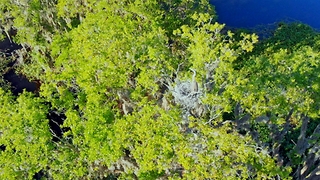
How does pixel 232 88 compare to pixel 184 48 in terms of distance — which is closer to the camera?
pixel 232 88

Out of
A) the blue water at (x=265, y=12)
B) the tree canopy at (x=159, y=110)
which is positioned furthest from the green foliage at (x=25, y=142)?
the blue water at (x=265, y=12)

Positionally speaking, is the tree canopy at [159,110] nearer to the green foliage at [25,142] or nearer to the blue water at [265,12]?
the green foliage at [25,142]

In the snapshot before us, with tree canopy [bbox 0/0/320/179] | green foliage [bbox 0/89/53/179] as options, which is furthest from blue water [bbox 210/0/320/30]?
green foliage [bbox 0/89/53/179]

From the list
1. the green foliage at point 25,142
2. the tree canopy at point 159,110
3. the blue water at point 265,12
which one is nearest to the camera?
the tree canopy at point 159,110

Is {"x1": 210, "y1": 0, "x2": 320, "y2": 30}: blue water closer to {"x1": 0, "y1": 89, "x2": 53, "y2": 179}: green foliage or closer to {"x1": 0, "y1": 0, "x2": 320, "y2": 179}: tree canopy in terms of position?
{"x1": 0, "y1": 0, "x2": 320, "y2": 179}: tree canopy

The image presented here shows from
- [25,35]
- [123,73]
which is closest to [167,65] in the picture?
[123,73]

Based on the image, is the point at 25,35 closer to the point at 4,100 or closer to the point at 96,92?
the point at 4,100

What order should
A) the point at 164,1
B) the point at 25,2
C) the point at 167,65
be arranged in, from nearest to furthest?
the point at 167,65 → the point at 164,1 → the point at 25,2

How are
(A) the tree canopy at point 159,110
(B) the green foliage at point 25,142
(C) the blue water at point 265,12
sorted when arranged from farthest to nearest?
(C) the blue water at point 265,12 → (B) the green foliage at point 25,142 → (A) the tree canopy at point 159,110

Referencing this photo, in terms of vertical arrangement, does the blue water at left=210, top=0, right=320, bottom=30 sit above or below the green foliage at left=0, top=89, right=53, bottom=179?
above
